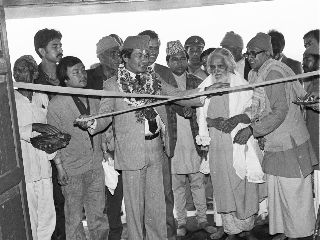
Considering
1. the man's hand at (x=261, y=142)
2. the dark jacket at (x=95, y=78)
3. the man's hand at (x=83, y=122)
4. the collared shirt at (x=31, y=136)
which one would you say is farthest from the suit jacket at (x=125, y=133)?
the man's hand at (x=261, y=142)

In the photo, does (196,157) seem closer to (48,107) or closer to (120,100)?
(120,100)

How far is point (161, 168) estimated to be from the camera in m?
4.62

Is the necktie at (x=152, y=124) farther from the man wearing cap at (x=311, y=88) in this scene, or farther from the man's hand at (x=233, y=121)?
the man wearing cap at (x=311, y=88)

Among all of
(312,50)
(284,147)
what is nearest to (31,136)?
(284,147)

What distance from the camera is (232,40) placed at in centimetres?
645

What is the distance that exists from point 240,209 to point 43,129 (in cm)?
220

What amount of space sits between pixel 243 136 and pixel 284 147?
43cm

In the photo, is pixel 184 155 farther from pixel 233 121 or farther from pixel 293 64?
pixel 293 64

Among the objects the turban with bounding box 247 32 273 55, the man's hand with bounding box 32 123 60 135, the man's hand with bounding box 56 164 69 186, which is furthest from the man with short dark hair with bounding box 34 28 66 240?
the turban with bounding box 247 32 273 55

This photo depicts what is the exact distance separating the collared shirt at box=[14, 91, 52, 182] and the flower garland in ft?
2.97

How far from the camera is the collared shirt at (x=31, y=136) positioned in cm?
442

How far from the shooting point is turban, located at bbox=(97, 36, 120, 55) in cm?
564

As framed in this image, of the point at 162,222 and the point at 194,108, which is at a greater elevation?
the point at 194,108

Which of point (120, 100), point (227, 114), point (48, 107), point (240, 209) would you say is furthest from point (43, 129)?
point (240, 209)
